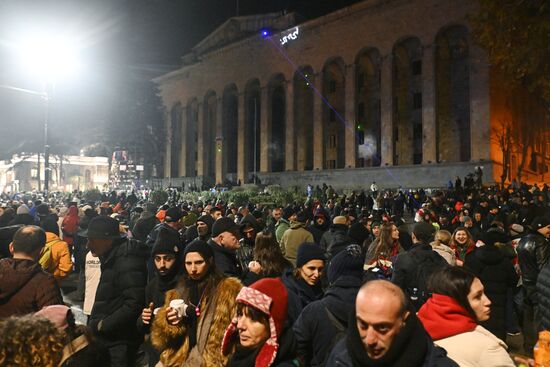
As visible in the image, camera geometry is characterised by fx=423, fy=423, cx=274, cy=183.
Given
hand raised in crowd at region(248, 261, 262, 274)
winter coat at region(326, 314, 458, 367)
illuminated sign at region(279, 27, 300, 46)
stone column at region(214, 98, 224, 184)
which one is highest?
illuminated sign at region(279, 27, 300, 46)

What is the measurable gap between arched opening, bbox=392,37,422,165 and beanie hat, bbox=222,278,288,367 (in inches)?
1453

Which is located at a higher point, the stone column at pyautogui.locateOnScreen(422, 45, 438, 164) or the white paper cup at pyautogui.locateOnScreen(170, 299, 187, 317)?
the stone column at pyautogui.locateOnScreen(422, 45, 438, 164)

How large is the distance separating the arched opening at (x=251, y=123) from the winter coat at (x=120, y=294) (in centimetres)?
4096

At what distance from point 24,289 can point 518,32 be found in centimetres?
1308

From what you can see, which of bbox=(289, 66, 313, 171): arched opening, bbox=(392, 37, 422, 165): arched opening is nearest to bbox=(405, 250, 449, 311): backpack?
bbox=(392, 37, 422, 165): arched opening

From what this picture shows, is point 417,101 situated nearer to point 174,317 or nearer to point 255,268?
point 255,268

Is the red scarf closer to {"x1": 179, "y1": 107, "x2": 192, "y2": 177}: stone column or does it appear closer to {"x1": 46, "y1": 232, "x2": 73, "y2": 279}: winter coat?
{"x1": 46, "y1": 232, "x2": 73, "y2": 279}: winter coat

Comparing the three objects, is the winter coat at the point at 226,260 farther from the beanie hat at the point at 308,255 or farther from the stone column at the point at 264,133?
the stone column at the point at 264,133

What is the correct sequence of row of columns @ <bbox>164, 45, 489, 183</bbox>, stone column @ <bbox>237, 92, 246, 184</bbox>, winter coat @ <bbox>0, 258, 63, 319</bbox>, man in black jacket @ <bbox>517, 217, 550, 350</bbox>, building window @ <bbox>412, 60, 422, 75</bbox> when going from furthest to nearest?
stone column @ <bbox>237, 92, 246, 184</bbox>
building window @ <bbox>412, 60, 422, 75</bbox>
row of columns @ <bbox>164, 45, 489, 183</bbox>
man in black jacket @ <bbox>517, 217, 550, 350</bbox>
winter coat @ <bbox>0, 258, 63, 319</bbox>

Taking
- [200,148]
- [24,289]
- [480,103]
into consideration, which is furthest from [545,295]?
[200,148]

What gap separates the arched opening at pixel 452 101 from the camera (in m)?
34.2

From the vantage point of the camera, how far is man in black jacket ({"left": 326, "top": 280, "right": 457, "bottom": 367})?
1919mm

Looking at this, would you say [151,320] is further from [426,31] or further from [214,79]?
[214,79]

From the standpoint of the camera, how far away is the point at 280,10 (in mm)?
48500
